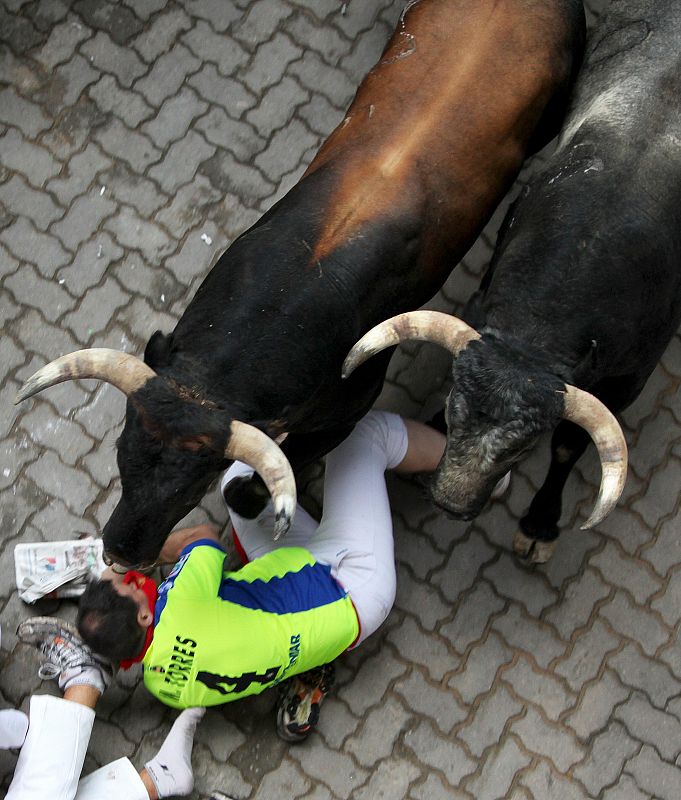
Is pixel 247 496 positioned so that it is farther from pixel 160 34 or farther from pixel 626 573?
pixel 160 34

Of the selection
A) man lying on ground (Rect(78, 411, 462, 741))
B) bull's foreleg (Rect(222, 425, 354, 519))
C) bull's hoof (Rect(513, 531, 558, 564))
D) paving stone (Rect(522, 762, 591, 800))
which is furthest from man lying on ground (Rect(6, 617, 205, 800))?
bull's hoof (Rect(513, 531, 558, 564))

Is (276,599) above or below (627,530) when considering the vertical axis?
above

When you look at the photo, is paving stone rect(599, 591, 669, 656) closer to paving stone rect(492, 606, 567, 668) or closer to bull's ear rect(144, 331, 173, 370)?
paving stone rect(492, 606, 567, 668)

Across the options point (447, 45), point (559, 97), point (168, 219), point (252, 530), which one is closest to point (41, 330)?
point (168, 219)

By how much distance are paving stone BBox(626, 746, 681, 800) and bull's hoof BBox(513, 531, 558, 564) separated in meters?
1.19

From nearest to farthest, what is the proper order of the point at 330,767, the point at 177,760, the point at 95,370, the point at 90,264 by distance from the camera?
the point at 95,370 < the point at 177,760 < the point at 330,767 < the point at 90,264

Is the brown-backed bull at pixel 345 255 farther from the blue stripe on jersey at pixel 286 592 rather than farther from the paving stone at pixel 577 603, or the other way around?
the paving stone at pixel 577 603

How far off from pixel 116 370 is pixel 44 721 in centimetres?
203

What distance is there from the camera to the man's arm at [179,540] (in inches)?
206

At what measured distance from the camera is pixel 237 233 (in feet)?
20.2

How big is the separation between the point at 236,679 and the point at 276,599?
429mm

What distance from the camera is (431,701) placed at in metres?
5.38

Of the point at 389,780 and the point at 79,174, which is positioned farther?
the point at 79,174

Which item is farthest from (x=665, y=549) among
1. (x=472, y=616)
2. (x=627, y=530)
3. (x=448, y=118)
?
(x=448, y=118)
